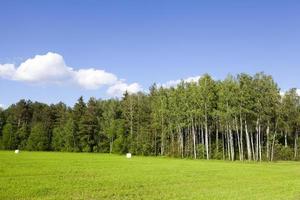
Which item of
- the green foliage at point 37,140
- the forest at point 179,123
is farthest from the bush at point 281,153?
the green foliage at point 37,140

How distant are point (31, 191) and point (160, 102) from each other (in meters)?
80.1

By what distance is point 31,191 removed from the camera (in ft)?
74.0

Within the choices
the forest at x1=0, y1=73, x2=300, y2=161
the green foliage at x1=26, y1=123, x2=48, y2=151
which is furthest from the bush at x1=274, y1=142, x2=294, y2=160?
the green foliage at x1=26, y1=123, x2=48, y2=151

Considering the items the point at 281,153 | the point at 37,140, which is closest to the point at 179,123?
the point at 281,153

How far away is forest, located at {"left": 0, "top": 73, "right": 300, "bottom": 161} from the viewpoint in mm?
81688

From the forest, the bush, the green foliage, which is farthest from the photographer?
the green foliage

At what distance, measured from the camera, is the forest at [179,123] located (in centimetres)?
8169

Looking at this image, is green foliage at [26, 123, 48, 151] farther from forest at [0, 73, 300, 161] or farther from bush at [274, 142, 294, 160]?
bush at [274, 142, 294, 160]

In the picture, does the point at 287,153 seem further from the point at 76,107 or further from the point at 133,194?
the point at 133,194

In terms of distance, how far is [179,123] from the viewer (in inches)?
3750

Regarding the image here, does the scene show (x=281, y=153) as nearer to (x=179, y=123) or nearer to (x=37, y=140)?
(x=179, y=123)

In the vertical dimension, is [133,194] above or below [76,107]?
below

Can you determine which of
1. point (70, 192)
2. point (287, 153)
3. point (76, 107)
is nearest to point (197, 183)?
point (70, 192)

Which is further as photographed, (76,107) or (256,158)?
(76,107)
